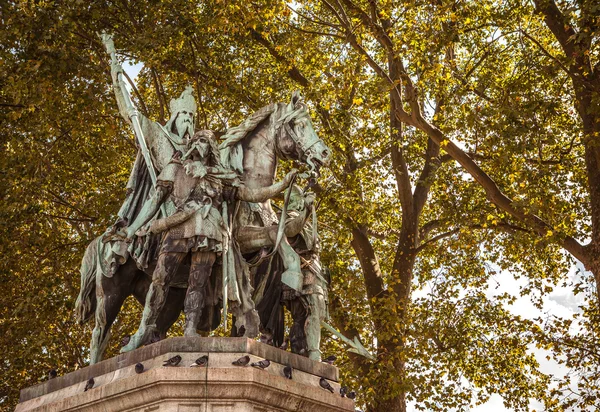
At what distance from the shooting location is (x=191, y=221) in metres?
7.92

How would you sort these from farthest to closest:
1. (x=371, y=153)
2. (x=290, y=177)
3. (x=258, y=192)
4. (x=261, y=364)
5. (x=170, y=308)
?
(x=371, y=153), (x=170, y=308), (x=258, y=192), (x=290, y=177), (x=261, y=364)

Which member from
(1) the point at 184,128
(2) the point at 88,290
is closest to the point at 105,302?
(2) the point at 88,290

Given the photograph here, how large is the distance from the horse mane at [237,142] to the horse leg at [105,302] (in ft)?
4.40

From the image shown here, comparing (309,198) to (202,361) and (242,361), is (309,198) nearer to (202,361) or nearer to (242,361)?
(242,361)

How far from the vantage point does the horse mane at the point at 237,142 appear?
8.79 metres

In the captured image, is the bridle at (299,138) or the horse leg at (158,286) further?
the bridle at (299,138)

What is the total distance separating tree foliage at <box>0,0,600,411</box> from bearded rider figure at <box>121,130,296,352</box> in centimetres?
641

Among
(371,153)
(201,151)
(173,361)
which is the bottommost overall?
(173,361)

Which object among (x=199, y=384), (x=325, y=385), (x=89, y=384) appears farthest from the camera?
(x=325, y=385)

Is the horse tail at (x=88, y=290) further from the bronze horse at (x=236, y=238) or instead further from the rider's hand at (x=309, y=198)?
the rider's hand at (x=309, y=198)

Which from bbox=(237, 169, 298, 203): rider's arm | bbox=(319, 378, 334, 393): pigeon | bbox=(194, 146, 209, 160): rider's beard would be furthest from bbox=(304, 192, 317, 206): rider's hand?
bbox=(319, 378, 334, 393): pigeon

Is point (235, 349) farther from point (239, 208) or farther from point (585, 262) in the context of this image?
point (585, 262)

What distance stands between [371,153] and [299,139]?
10851mm

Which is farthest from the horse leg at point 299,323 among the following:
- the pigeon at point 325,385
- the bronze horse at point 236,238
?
the pigeon at point 325,385
